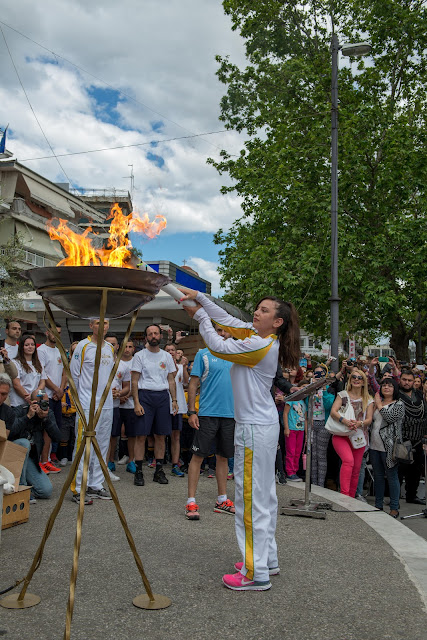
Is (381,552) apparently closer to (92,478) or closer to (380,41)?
(92,478)

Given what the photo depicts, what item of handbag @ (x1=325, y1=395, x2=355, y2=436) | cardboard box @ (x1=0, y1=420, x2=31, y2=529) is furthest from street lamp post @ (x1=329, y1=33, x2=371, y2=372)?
cardboard box @ (x1=0, y1=420, x2=31, y2=529)

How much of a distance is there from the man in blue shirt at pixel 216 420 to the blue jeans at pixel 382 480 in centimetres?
228

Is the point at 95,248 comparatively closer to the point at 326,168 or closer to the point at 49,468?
the point at 49,468

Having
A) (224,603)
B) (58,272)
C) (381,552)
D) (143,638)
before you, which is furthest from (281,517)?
(58,272)

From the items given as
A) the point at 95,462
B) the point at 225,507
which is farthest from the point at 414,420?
the point at 95,462

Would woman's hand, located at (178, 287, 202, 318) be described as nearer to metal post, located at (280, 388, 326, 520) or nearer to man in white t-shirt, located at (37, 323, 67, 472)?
metal post, located at (280, 388, 326, 520)

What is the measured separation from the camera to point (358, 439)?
307 inches

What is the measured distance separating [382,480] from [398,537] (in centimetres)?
226

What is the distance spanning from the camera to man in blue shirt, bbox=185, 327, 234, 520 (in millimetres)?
6230

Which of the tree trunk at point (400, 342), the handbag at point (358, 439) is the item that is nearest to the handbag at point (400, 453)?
the handbag at point (358, 439)

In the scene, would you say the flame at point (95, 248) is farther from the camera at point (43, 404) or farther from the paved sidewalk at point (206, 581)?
the camera at point (43, 404)

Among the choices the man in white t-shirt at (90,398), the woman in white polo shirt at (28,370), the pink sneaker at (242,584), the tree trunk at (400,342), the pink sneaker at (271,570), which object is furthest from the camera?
the tree trunk at (400,342)

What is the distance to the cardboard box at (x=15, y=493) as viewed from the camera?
5.17 metres

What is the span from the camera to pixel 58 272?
134 inches
